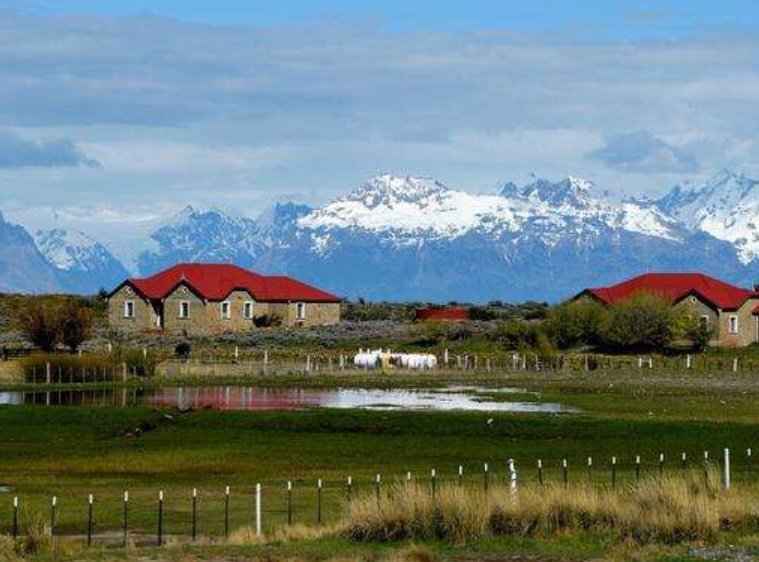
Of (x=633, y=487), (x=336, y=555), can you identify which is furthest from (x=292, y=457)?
(x=336, y=555)

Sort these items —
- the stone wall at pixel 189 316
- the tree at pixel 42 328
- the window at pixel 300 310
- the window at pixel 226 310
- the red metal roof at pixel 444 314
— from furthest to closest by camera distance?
the red metal roof at pixel 444 314, the window at pixel 300 310, the window at pixel 226 310, the stone wall at pixel 189 316, the tree at pixel 42 328

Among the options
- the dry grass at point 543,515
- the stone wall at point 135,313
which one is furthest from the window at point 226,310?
the dry grass at point 543,515

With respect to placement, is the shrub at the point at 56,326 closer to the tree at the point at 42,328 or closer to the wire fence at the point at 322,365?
the tree at the point at 42,328

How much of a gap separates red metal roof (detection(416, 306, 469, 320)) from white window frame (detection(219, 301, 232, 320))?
20778mm

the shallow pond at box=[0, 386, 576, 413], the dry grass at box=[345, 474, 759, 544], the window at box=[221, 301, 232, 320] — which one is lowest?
the dry grass at box=[345, 474, 759, 544]

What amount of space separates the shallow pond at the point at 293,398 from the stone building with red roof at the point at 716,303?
37530mm

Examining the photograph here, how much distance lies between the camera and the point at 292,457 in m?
57.2

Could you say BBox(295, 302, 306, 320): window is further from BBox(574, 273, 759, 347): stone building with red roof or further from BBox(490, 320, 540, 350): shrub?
BBox(574, 273, 759, 347): stone building with red roof

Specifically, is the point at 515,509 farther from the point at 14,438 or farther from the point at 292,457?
the point at 14,438

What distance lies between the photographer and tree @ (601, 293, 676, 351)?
116938 mm

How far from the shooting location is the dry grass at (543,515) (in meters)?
34.8

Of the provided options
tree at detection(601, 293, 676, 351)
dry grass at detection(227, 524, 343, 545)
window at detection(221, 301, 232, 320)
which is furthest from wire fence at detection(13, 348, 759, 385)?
dry grass at detection(227, 524, 343, 545)

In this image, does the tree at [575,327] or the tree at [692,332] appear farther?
the tree at [575,327]

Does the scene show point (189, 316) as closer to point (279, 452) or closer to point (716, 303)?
point (716, 303)
